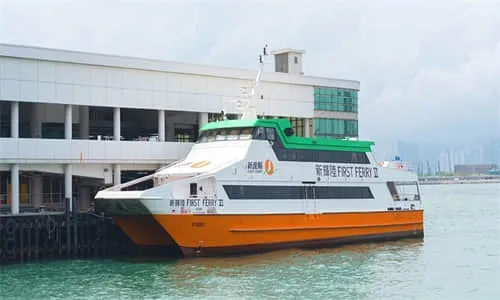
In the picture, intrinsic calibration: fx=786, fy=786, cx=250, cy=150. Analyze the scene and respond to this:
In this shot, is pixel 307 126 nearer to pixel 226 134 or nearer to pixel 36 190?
pixel 226 134

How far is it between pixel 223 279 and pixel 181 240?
3.94 metres

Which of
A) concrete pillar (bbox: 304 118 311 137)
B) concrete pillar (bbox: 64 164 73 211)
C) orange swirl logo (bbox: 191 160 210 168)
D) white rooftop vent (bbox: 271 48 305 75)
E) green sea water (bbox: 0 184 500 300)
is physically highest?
white rooftop vent (bbox: 271 48 305 75)

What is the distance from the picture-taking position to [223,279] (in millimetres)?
22109

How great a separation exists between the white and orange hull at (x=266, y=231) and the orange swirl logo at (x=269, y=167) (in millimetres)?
1552

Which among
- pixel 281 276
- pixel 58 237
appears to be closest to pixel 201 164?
pixel 58 237

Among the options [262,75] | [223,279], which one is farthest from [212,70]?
[223,279]

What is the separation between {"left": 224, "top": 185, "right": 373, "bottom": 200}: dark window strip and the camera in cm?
2666

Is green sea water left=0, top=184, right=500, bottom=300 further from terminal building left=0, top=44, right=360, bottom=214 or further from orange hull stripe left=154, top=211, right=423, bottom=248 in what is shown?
terminal building left=0, top=44, right=360, bottom=214

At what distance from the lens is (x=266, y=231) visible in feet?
89.9

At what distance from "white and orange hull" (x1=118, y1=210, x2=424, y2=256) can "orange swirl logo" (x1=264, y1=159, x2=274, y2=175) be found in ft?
5.09

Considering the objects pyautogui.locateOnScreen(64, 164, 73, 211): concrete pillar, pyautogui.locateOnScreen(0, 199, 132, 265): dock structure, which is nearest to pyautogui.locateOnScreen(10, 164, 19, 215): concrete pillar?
pyautogui.locateOnScreen(0, 199, 132, 265): dock structure

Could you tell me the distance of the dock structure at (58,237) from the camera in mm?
25188

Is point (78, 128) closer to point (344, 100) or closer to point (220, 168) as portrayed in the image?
point (220, 168)

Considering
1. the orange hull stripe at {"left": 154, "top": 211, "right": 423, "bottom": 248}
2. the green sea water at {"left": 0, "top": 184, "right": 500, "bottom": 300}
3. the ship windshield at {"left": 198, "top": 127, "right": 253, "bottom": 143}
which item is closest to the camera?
the green sea water at {"left": 0, "top": 184, "right": 500, "bottom": 300}
